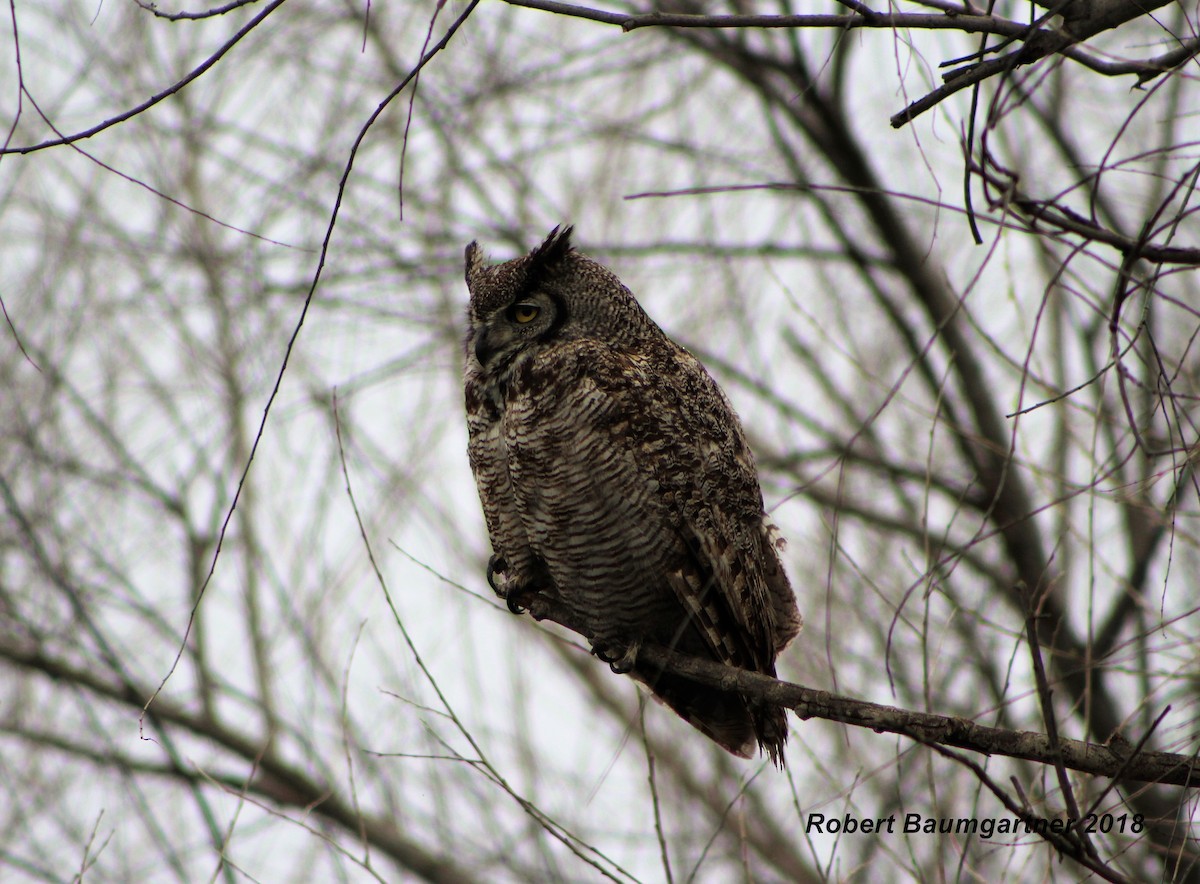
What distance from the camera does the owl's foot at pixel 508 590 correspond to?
11.2 ft

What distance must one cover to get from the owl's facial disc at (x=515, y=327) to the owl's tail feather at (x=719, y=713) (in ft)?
3.17

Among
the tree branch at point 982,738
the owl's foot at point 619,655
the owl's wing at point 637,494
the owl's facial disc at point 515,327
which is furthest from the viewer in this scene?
the owl's facial disc at point 515,327

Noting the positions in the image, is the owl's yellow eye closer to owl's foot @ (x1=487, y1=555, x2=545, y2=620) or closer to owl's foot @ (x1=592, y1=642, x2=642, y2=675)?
owl's foot @ (x1=487, y1=555, x2=545, y2=620)

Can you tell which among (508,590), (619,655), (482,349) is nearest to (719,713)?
(619,655)

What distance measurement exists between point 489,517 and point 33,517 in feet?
10.8

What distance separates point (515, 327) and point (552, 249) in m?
0.26

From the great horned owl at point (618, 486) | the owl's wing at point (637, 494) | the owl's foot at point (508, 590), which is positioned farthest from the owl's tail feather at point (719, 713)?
the owl's foot at point (508, 590)

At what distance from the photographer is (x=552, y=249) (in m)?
3.48

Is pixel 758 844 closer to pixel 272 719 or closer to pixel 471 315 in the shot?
pixel 272 719

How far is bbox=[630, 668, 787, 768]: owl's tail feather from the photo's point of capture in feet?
10.7

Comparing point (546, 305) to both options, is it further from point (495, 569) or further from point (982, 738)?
point (982, 738)

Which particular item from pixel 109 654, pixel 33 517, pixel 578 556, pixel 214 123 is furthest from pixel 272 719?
pixel 578 556

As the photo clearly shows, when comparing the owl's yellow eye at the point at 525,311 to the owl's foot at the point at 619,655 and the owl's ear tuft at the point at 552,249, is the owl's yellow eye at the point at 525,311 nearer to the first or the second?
the owl's ear tuft at the point at 552,249

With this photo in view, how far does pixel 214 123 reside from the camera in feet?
20.4
